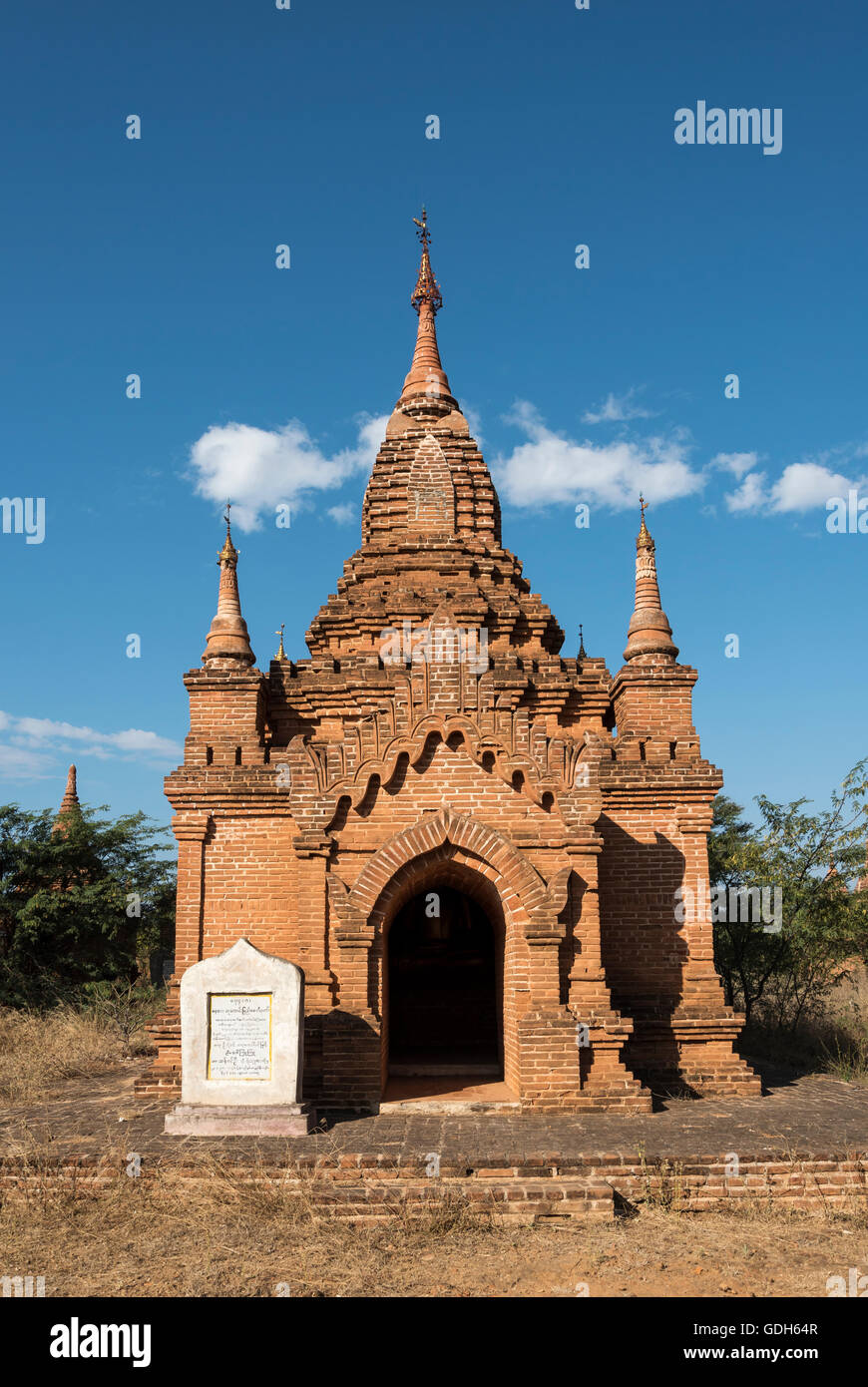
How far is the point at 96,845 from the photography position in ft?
76.9

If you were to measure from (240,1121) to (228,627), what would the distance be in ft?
26.3

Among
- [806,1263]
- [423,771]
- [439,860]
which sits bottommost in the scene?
[806,1263]

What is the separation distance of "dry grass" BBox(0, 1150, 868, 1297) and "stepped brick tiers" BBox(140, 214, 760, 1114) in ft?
8.72

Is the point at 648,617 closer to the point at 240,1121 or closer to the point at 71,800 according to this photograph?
the point at 240,1121

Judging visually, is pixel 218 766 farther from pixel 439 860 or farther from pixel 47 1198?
pixel 47 1198

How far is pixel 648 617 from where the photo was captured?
50.0 ft

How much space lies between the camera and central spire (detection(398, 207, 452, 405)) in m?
19.0

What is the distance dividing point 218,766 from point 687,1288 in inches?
355

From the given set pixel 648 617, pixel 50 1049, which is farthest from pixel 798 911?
pixel 50 1049

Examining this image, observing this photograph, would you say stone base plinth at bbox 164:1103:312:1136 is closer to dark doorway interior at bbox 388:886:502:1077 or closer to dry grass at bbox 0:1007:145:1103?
dry grass at bbox 0:1007:145:1103

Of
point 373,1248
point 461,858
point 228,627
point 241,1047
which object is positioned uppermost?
point 228,627

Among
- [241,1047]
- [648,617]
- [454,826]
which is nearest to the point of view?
[241,1047]

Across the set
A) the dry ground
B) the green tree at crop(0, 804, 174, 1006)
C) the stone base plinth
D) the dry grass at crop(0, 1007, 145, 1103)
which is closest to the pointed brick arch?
the stone base plinth

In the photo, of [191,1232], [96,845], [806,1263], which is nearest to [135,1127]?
[191,1232]
